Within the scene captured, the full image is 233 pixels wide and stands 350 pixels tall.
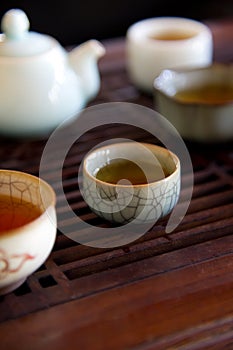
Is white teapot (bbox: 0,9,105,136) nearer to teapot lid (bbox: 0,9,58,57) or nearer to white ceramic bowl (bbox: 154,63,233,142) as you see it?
teapot lid (bbox: 0,9,58,57)

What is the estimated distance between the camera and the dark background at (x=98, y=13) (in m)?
1.77

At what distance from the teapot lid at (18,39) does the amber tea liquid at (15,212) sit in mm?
352

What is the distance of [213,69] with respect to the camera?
1193 millimetres

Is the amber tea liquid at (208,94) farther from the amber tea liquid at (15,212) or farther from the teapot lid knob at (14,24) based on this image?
the amber tea liquid at (15,212)

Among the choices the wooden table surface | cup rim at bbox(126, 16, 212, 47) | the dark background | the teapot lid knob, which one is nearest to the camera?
the wooden table surface

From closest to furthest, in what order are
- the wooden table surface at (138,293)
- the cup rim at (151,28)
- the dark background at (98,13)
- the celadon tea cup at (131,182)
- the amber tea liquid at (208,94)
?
the wooden table surface at (138,293)
the celadon tea cup at (131,182)
the amber tea liquid at (208,94)
the cup rim at (151,28)
the dark background at (98,13)

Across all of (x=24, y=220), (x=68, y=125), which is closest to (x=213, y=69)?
(x=68, y=125)

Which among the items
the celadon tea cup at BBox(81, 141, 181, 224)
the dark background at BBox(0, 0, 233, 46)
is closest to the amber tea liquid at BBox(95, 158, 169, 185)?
the celadon tea cup at BBox(81, 141, 181, 224)

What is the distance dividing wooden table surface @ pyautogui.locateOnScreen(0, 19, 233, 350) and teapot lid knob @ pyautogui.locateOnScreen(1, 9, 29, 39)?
11.9 inches

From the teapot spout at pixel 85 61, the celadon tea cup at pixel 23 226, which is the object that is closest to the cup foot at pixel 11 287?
the celadon tea cup at pixel 23 226

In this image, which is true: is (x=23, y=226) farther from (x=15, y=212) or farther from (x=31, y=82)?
(x=31, y=82)

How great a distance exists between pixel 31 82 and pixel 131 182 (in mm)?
290

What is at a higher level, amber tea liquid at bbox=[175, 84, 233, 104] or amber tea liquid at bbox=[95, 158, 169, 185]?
amber tea liquid at bbox=[95, 158, 169, 185]

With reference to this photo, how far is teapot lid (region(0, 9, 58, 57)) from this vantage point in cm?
106
